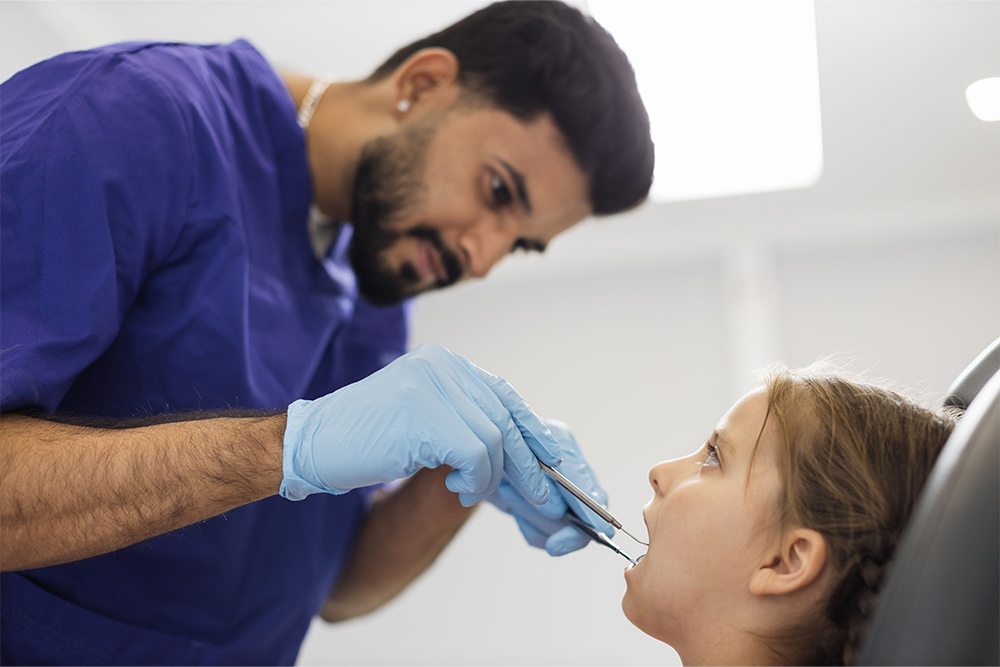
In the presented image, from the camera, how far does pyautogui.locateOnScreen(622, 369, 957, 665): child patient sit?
86 centimetres

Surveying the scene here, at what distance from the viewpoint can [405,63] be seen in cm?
140

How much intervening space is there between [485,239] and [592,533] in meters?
0.58

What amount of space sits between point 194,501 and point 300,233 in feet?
2.25

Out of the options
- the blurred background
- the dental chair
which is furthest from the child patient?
the blurred background

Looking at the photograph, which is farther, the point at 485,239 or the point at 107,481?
the point at 485,239

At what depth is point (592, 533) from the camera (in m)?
1.08

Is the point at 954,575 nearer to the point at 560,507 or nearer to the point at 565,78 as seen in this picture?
the point at 560,507

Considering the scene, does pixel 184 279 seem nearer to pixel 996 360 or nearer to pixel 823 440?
pixel 823 440

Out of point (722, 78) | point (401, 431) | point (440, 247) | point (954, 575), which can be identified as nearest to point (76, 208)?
point (401, 431)

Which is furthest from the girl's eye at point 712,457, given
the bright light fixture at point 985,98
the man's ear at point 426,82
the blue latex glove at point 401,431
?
the bright light fixture at point 985,98

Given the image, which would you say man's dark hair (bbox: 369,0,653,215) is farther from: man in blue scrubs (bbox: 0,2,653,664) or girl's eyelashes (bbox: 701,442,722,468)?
girl's eyelashes (bbox: 701,442,722,468)

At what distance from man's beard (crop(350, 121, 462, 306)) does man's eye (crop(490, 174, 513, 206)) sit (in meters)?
0.13

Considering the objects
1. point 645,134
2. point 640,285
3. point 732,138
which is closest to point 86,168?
point 645,134

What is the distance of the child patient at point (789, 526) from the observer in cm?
86
